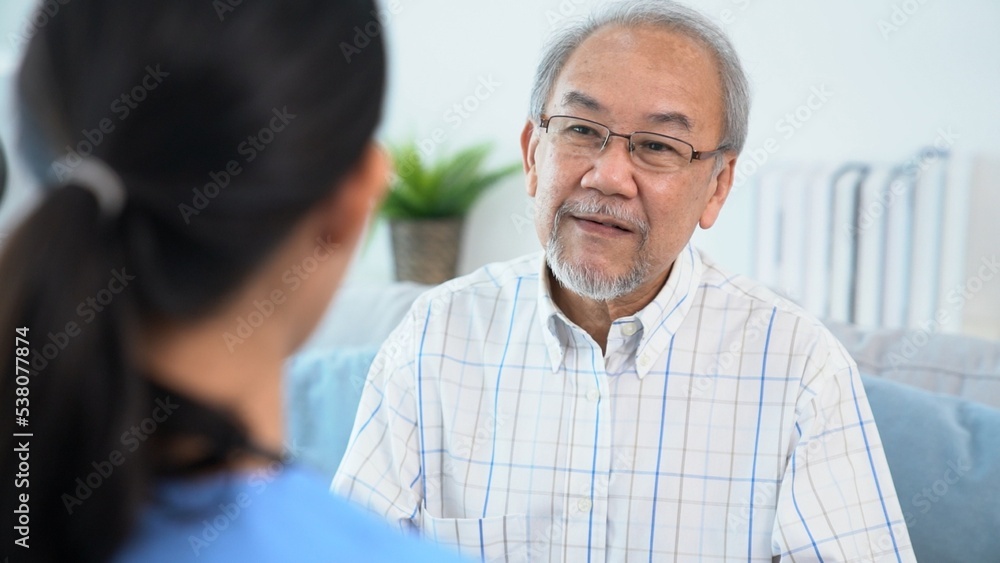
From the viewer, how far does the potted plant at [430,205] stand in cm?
372

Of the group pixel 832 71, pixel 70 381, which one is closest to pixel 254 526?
pixel 70 381

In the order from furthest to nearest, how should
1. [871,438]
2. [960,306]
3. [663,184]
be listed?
[960,306] → [663,184] → [871,438]

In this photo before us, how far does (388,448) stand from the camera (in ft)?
4.76

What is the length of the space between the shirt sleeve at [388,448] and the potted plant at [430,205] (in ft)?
7.36

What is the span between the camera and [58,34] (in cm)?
53

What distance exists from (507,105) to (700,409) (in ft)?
8.61

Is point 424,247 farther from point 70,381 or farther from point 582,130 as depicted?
point 70,381

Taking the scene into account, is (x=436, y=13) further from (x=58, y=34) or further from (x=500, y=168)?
(x=58, y=34)

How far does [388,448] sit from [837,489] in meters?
0.64

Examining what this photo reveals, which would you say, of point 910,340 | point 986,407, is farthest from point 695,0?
point 986,407

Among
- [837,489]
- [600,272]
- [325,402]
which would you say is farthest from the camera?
[325,402]

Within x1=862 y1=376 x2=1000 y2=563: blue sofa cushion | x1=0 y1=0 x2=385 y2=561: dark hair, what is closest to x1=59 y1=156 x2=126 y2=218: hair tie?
x1=0 y1=0 x2=385 y2=561: dark hair

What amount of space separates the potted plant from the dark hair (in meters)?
3.17

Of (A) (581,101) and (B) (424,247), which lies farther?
(B) (424,247)
